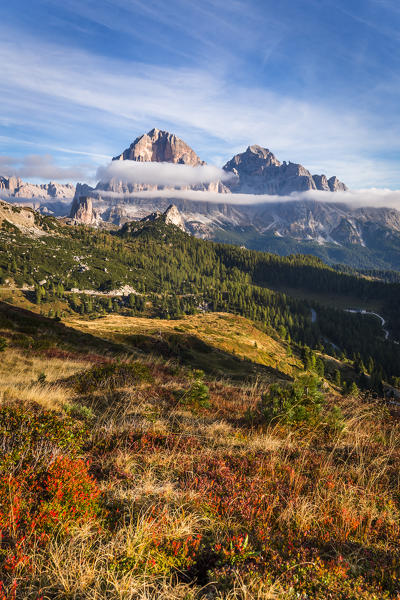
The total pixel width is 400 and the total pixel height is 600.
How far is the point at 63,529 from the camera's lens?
3.51 metres

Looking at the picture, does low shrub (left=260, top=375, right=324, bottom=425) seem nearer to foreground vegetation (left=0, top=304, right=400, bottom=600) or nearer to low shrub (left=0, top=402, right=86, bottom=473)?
foreground vegetation (left=0, top=304, right=400, bottom=600)

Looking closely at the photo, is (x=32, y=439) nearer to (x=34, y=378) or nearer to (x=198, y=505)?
(x=198, y=505)

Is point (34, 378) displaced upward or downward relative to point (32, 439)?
downward

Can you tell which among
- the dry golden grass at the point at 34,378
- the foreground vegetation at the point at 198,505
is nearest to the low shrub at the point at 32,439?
the foreground vegetation at the point at 198,505

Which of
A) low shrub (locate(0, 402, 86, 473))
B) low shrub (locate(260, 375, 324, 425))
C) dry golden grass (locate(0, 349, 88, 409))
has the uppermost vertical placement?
low shrub (locate(0, 402, 86, 473))

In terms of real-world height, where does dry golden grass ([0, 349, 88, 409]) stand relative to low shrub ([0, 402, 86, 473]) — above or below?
below

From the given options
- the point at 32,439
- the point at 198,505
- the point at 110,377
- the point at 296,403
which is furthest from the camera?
the point at 110,377

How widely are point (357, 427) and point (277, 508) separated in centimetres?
497

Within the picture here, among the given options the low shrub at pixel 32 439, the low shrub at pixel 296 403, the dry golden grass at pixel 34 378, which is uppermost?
the low shrub at pixel 32 439

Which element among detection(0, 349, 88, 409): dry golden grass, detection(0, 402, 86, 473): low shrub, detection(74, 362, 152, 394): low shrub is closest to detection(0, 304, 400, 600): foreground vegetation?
detection(0, 402, 86, 473): low shrub

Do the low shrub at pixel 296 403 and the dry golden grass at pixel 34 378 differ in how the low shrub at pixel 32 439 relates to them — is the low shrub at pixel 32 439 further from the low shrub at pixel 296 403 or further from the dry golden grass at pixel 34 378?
the low shrub at pixel 296 403

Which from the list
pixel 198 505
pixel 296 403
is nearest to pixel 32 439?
pixel 198 505

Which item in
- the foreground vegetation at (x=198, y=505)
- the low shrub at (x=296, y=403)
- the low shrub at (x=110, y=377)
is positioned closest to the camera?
the foreground vegetation at (x=198, y=505)

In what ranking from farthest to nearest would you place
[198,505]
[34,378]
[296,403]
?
[34,378] < [296,403] < [198,505]
